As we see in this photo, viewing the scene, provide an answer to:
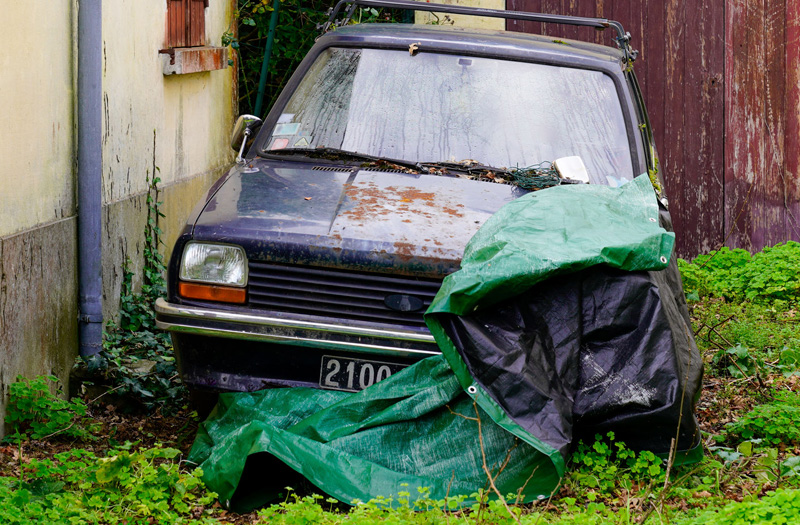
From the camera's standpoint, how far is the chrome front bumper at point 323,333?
3615 mm

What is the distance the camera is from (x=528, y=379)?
3.17 m

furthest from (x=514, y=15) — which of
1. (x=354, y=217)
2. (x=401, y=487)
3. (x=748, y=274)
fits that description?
(x=748, y=274)

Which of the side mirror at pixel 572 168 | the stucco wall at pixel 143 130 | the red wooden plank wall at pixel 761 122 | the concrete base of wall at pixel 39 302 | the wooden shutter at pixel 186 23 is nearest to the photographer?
the concrete base of wall at pixel 39 302

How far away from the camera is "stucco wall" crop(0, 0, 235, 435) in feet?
13.6

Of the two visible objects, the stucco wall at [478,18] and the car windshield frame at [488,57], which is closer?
the car windshield frame at [488,57]

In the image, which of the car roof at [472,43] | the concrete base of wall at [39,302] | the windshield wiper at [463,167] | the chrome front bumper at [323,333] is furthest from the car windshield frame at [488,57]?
the chrome front bumper at [323,333]

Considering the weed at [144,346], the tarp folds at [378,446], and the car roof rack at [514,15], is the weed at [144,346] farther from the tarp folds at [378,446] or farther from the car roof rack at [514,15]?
the car roof rack at [514,15]

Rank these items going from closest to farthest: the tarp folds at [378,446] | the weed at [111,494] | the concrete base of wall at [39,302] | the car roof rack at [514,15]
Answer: the weed at [111,494] < the tarp folds at [378,446] < the concrete base of wall at [39,302] < the car roof rack at [514,15]

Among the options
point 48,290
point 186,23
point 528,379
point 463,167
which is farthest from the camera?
point 186,23

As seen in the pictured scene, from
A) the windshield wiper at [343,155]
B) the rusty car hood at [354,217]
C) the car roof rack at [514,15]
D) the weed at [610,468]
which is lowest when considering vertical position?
the weed at [610,468]

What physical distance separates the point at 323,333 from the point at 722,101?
19.9 ft

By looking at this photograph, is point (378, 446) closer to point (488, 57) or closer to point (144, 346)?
point (488, 57)

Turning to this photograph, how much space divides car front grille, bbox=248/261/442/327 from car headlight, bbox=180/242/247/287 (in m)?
0.06

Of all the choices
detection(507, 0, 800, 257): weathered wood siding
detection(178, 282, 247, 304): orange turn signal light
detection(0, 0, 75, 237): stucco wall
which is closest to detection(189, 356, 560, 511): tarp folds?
detection(178, 282, 247, 304): orange turn signal light
